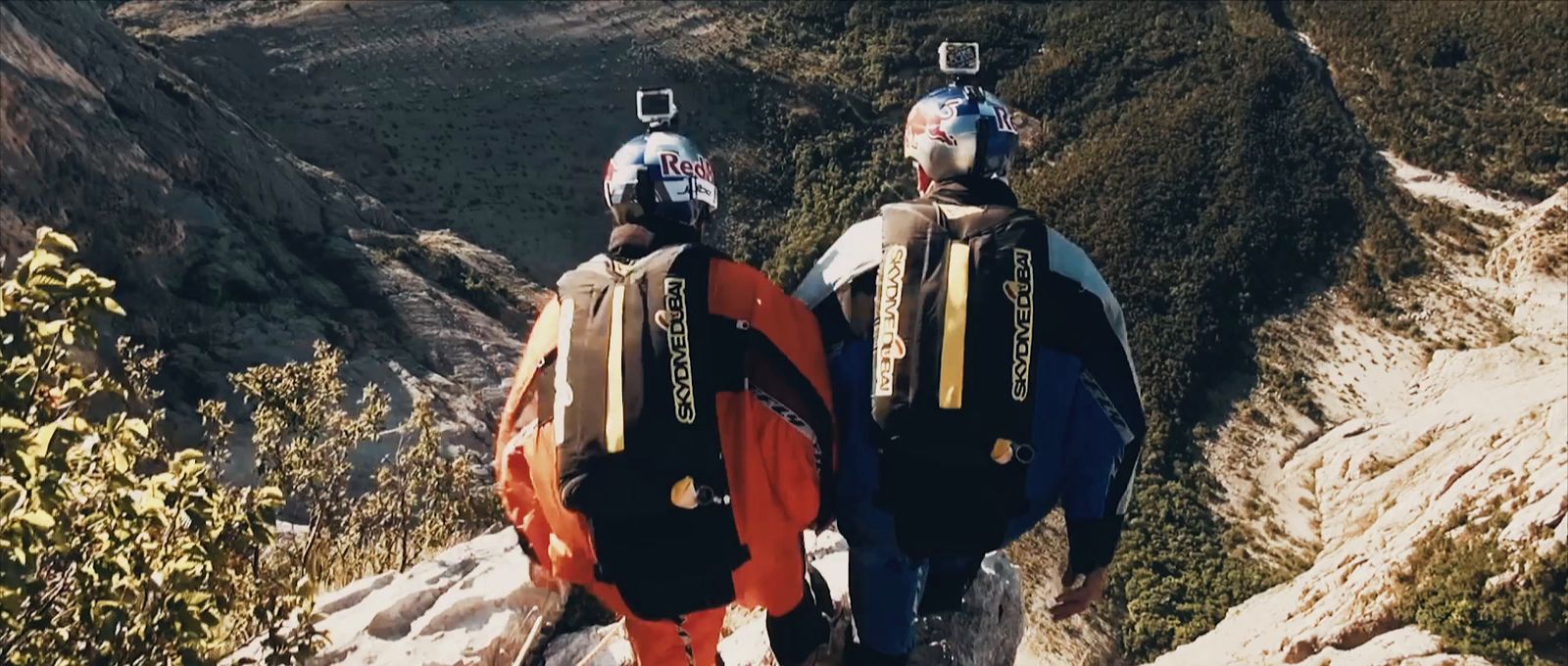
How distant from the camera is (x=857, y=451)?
4.88 meters

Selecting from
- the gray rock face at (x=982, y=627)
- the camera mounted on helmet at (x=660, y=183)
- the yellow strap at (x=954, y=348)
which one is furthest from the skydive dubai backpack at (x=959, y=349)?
the gray rock face at (x=982, y=627)

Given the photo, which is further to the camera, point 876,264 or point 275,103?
point 275,103

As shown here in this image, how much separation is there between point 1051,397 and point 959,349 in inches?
25.8

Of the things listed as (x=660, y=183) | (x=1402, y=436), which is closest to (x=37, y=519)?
(x=660, y=183)

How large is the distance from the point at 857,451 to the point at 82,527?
3559 millimetres

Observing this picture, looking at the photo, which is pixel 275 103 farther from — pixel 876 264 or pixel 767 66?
pixel 876 264

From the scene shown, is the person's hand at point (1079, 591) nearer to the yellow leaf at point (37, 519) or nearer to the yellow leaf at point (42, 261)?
the yellow leaf at point (37, 519)

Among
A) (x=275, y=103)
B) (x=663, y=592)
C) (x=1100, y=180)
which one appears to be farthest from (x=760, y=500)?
(x=275, y=103)

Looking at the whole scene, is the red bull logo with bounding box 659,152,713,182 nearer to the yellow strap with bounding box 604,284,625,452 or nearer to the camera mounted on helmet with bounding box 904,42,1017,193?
the yellow strap with bounding box 604,284,625,452

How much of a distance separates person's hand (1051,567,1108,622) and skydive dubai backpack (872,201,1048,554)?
2.76ft

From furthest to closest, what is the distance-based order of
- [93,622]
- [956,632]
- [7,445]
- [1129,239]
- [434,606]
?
[1129,239] < [434,606] < [956,632] < [93,622] < [7,445]

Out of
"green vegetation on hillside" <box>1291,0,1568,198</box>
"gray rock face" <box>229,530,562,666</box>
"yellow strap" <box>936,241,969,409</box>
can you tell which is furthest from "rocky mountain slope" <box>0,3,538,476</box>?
"green vegetation on hillside" <box>1291,0,1568,198</box>

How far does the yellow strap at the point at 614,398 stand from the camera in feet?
13.9

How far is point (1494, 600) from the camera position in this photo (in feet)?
55.1
